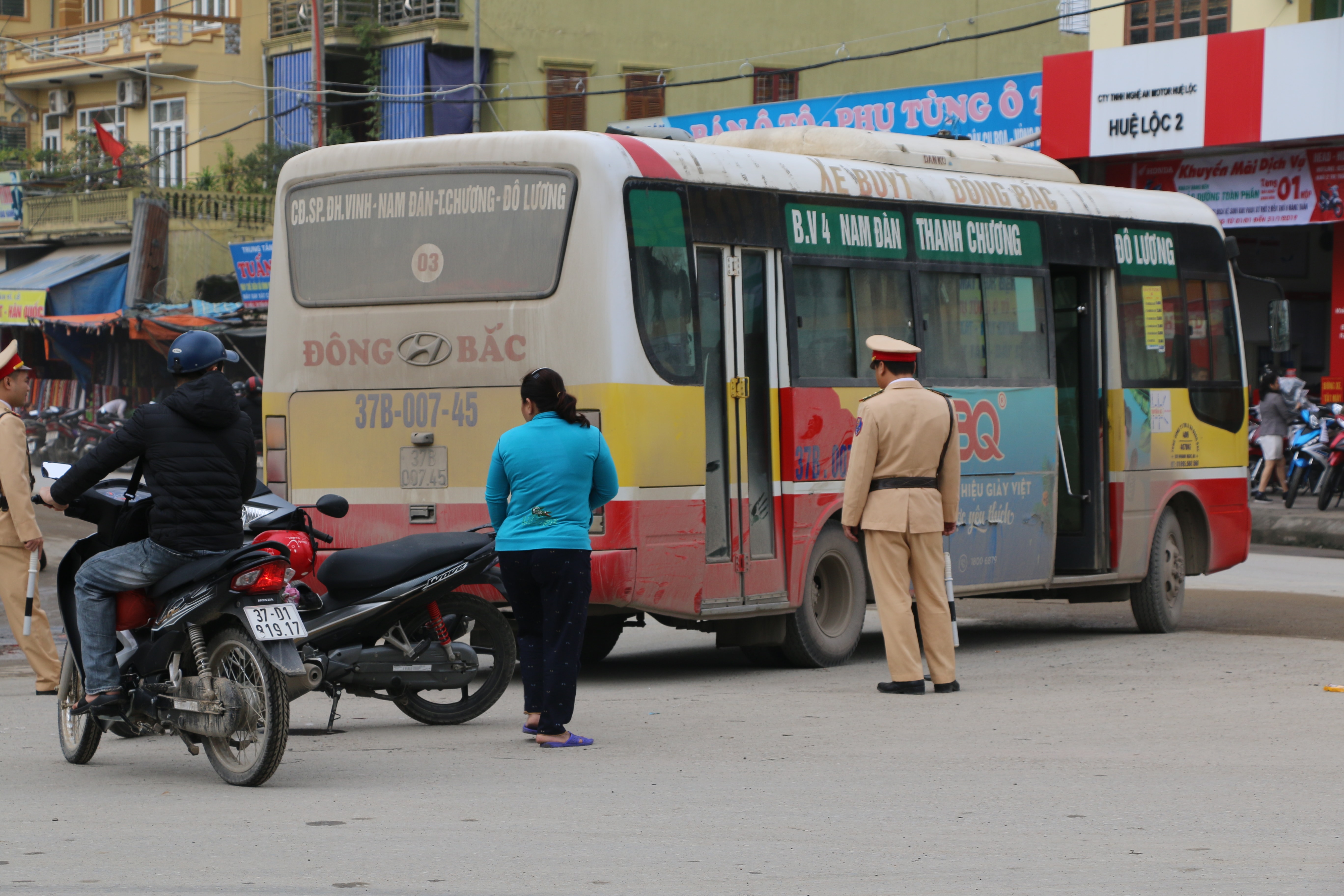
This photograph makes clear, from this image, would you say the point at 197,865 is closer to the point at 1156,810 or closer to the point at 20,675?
the point at 1156,810

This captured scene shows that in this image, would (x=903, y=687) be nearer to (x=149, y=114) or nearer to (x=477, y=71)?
(x=477, y=71)

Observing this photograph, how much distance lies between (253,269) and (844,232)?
25.9 meters

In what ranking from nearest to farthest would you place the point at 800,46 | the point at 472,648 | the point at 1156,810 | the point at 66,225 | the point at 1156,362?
the point at 1156,810 → the point at 472,648 → the point at 1156,362 → the point at 66,225 → the point at 800,46

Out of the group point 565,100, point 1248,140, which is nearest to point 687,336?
point 1248,140

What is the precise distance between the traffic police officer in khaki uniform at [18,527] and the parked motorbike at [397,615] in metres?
1.30

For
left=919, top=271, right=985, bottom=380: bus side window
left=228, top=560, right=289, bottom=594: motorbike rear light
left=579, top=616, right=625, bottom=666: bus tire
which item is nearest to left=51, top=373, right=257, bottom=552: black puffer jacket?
left=228, top=560, right=289, bottom=594: motorbike rear light

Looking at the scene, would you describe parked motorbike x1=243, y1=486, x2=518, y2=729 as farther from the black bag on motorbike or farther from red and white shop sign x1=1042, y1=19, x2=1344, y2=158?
red and white shop sign x1=1042, y1=19, x2=1344, y2=158

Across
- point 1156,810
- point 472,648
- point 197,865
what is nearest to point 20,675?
point 472,648

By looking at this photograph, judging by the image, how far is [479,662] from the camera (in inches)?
342

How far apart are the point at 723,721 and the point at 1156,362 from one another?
19.5ft

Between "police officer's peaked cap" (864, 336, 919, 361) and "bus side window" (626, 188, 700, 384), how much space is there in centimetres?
97

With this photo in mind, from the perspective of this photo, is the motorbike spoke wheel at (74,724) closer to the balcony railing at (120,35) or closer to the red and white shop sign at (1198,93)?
the red and white shop sign at (1198,93)

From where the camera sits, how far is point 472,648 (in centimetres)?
872

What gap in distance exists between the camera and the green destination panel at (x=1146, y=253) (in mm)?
13266
